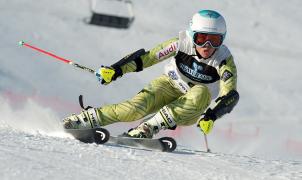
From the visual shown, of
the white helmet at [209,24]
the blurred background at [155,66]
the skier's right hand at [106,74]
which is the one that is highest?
the blurred background at [155,66]

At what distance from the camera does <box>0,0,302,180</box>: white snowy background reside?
4652 mm

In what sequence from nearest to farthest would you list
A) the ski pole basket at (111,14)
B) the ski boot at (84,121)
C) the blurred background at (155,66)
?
the ski boot at (84,121), the blurred background at (155,66), the ski pole basket at (111,14)

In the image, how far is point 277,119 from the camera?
48.5ft

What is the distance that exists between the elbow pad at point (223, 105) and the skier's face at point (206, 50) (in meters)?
0.52

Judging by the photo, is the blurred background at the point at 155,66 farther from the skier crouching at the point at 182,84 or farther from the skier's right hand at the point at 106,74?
the skier's right hand at the point at 106,74

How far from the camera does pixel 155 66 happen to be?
1590 cm

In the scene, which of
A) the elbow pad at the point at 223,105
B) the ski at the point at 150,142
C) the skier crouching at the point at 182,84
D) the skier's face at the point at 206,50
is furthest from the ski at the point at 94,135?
the skier's face at the point at 206,50

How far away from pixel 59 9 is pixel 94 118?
1156cm

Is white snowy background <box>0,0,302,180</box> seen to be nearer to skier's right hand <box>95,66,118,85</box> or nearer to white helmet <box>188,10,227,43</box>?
skier's right hand <box>95,66,118,85</box>

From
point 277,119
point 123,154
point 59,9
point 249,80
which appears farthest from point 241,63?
point 123,154

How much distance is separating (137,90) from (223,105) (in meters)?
8.02

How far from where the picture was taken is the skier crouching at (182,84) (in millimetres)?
6262

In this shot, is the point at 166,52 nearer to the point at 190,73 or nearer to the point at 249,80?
the point at 190,73

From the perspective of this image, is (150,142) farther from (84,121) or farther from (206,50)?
(206,50)
